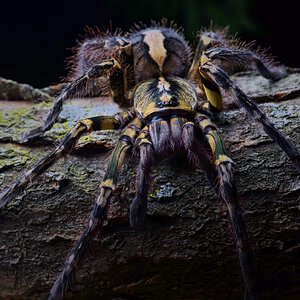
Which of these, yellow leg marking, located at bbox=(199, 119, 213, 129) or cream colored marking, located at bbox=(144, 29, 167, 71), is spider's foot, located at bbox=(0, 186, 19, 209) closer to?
yellow leg marking, located at bbox=(199, 119, 213, 129)

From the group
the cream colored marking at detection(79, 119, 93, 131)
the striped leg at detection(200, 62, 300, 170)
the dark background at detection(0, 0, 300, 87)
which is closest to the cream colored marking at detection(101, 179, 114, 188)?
the cream colored marking at detection(79, 119, 93, 131)

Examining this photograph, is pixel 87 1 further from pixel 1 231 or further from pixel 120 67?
pixel 1 231

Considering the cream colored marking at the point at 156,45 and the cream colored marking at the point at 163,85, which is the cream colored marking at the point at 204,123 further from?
the cream colored marking at the point at 156,45

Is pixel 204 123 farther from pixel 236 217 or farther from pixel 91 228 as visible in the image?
pixel 91 228

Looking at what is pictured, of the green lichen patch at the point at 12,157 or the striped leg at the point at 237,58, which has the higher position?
the striped leg at the point at 237,58

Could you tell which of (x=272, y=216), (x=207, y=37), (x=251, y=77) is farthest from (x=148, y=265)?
(x=251, y=77)

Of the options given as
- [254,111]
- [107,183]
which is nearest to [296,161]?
→ [254,111]

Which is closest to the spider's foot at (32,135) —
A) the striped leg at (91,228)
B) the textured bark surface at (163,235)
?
the textured bark surface at (163,235)
